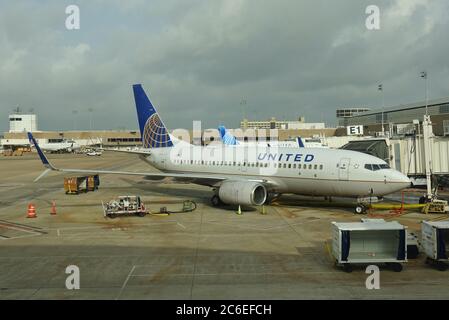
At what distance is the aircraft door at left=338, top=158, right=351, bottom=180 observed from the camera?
2758 cm

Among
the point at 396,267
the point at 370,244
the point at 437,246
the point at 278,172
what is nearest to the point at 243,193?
the point at 278,172

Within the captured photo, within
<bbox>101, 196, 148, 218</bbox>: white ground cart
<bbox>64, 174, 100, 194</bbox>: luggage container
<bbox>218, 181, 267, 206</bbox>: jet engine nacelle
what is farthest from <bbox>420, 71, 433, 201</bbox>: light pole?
<bbox>64, 174, 100, 194</bbox>: luggage container

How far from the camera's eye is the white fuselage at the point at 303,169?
26875mm

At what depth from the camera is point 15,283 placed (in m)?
14.6

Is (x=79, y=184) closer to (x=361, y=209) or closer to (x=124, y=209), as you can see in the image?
(x=124, y=209)

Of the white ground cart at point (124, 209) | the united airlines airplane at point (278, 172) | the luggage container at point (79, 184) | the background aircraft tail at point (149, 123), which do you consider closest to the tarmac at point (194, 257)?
the white ground cart at point (124, 209)

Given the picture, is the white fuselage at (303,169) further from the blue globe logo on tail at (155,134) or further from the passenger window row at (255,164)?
the blue globe logo on tail at (155,134)

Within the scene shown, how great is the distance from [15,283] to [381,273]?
40.6ft

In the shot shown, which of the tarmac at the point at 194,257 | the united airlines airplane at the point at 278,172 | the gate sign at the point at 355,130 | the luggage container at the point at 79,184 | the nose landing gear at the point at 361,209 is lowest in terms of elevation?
the tarmac at the point at 194,257

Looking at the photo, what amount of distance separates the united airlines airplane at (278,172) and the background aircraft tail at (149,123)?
8.34ft

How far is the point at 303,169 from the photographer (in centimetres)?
2934

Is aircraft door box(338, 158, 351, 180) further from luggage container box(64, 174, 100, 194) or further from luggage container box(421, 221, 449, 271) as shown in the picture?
luggage container box(64, 174, 100, 194)

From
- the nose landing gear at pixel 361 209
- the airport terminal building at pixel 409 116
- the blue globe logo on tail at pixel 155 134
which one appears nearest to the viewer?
the nose landing gear at pixel 361 209
